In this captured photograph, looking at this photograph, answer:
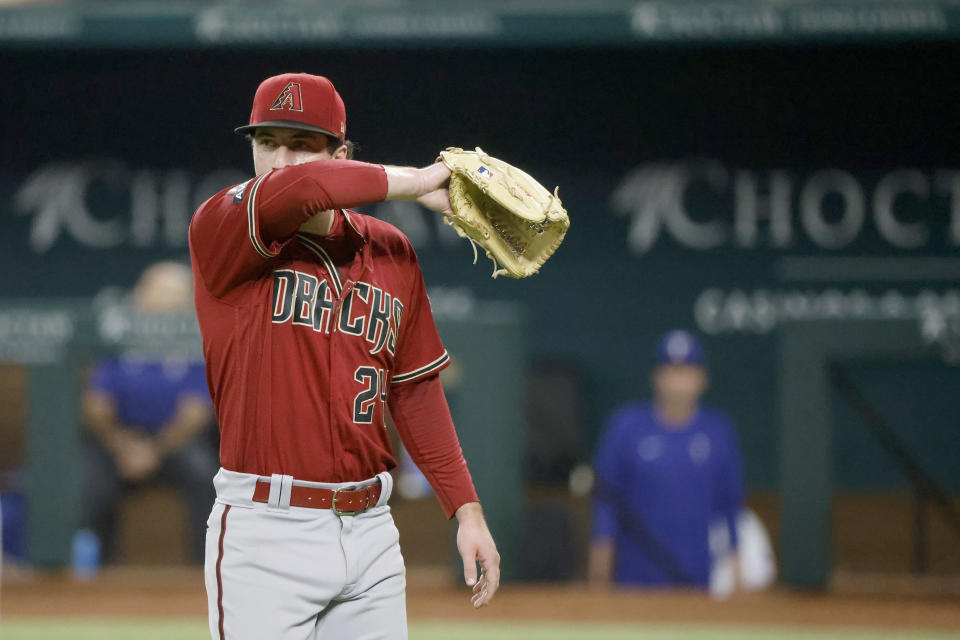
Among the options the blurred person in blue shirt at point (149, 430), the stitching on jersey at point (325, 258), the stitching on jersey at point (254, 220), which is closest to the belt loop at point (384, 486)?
the stitching on jersey at point (325, 258)

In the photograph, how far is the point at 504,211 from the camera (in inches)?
82.1

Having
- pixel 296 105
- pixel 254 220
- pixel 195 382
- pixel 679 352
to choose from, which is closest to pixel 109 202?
pixel 195 382

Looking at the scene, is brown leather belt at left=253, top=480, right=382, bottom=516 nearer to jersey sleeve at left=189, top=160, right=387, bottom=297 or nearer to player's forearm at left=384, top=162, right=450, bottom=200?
jersey sleeve at left=189, top=160, right=387, bottom=297

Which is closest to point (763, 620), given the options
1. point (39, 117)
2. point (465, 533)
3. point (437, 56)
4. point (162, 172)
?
point (465, 533)

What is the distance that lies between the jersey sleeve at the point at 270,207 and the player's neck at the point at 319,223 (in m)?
0.05

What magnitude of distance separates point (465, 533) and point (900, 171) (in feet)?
17.8

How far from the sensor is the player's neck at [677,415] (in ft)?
16.9

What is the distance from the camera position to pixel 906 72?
22.6 feet

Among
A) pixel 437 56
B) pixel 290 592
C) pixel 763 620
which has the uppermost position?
pixel 437 56

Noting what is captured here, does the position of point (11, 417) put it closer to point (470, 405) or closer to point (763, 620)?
point (470, 405)

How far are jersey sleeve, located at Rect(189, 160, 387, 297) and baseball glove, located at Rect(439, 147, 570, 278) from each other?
15 cm

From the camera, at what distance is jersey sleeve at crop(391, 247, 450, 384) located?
2191 mm

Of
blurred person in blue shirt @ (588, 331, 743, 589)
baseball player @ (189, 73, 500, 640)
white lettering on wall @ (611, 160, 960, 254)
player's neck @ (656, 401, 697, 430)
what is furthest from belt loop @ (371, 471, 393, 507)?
white lettering on wall @ (611, 160, 960, 254)

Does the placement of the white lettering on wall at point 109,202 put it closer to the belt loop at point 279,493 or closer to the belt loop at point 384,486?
the belt loop at point 384,486
